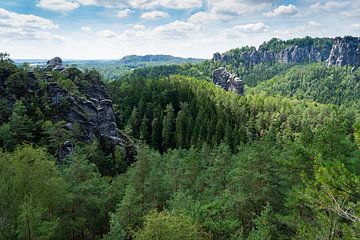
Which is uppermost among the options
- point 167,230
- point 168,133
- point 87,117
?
point 167,230

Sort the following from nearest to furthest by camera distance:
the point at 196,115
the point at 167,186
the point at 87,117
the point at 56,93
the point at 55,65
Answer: the point at 167,186
the point at 56,93
the point at 87,117
the point at 196,115
the point at 55,65

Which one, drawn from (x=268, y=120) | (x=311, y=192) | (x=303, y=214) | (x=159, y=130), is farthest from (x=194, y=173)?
(x=268, y=120)

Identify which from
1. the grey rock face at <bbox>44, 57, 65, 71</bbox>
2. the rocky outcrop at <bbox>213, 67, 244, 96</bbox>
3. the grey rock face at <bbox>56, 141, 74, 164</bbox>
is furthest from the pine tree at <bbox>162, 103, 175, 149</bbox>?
the rocky outcrop at <bbox>213, 67, 244, 96</bbox>

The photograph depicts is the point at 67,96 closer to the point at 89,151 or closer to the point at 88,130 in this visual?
the point at 88,130

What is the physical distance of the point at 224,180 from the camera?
36.0 m

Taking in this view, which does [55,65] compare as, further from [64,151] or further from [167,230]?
[167,230]

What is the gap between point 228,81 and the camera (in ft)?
623

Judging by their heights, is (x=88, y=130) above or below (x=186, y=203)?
below

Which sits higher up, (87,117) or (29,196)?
(29,196)

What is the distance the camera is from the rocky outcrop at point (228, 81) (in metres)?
182

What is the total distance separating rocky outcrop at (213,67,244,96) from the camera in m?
182

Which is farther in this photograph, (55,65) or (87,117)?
(55,65)

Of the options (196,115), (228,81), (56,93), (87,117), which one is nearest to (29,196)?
(87,117)

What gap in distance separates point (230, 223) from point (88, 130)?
151ft
